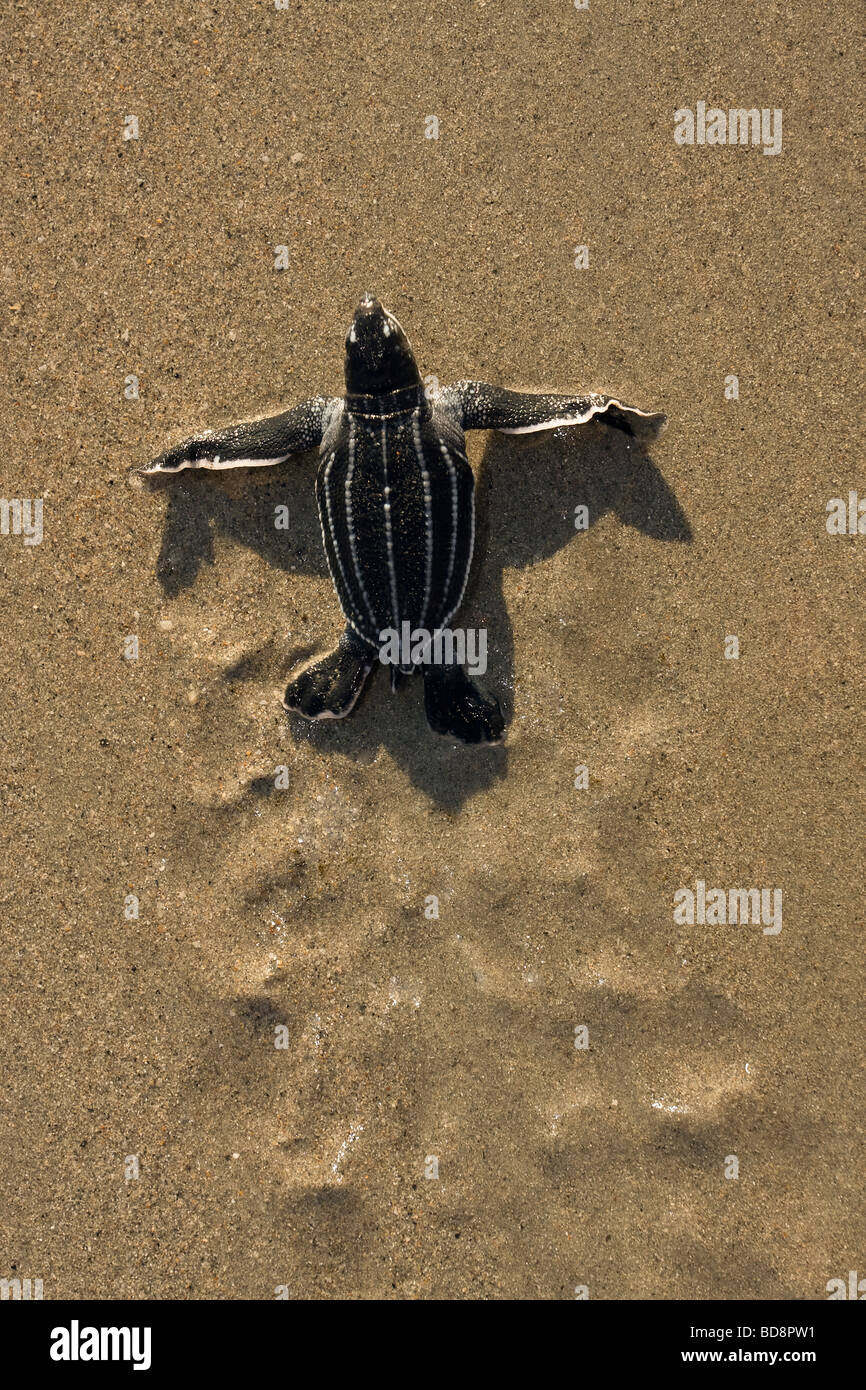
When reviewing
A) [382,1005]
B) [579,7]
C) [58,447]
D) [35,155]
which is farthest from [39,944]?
[579,7]

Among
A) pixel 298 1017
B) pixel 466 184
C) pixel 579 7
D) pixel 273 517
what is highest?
pixel 579 7

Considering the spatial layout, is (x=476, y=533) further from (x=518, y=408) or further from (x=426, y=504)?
(x=518, y=408)

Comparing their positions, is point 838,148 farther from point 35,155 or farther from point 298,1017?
point 298,1017

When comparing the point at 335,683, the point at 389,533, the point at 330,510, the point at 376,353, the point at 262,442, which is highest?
the point at 376,353

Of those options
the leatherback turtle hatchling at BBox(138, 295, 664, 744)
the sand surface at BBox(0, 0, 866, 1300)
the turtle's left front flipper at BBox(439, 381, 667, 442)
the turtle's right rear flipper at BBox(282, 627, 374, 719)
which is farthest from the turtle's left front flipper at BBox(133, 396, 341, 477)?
the turtle's right rear flipper at BBox(282, 627, 374, 719)

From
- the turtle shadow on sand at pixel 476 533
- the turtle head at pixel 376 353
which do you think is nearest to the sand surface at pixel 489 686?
the turtle shadow on sand at pixel 476 533

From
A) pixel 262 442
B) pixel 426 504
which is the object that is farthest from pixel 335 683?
pixel 262 442
